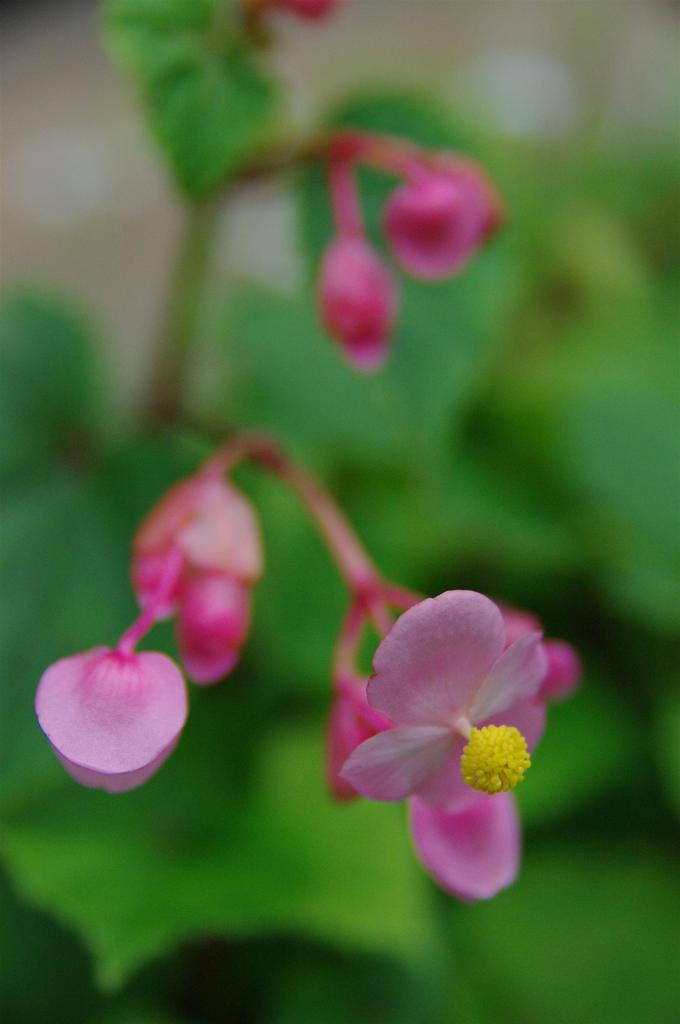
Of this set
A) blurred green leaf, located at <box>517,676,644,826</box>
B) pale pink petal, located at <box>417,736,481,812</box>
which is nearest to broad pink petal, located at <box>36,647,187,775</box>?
pale pink petal, located at <box>417,736,481,812</box>

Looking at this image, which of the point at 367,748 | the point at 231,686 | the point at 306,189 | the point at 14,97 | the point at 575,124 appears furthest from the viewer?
the point at 14,97

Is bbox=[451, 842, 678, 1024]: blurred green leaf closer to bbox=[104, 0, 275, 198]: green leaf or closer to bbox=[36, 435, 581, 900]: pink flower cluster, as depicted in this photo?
bbox=[36, 435, 581, 900]: pink flower cluster

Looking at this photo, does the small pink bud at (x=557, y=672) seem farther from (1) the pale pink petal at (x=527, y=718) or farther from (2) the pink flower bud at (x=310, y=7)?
(2) the pink flower bud at (x=310, y=7)

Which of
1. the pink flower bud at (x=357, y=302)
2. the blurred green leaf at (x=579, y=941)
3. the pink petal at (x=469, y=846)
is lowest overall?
the blurred green leaf at (x=579, y=941)

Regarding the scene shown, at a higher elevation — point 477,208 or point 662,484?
point 477,208

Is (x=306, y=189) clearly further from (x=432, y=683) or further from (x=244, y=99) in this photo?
(x=432, y=683)

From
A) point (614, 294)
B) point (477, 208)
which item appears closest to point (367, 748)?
point (477, 208)

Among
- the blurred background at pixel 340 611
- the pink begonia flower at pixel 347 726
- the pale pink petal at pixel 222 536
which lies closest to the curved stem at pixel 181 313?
the blurred background at pixel 340 611
